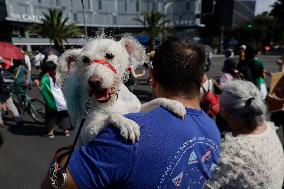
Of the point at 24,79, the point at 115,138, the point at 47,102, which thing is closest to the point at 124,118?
the point at 115,138

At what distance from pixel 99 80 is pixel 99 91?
11 cm

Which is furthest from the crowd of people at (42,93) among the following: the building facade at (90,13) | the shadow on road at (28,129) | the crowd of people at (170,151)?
the building facade at (90,13)

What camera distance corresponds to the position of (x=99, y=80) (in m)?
1.60

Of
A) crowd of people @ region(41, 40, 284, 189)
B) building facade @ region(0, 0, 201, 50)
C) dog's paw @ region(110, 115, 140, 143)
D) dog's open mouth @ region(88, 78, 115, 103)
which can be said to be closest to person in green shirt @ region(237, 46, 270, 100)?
crowd of people @ region(41, 40, 284, 189)

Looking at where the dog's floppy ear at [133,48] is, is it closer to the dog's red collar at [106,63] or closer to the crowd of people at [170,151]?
the dog's red collar at [106,63]

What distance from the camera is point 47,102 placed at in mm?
6090

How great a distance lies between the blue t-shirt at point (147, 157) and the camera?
43.8 inches

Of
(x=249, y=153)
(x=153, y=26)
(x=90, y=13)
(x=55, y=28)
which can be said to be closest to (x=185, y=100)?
(x=249, y=153)

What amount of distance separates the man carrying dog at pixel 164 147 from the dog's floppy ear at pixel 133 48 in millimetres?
713

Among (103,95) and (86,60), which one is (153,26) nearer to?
(86,60)

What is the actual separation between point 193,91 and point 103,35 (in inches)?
37.7

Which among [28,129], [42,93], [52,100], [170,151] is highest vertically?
[170,151]

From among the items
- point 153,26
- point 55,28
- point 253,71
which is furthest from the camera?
point 153,26

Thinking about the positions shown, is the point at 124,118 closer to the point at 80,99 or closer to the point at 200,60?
the point at 200,60
